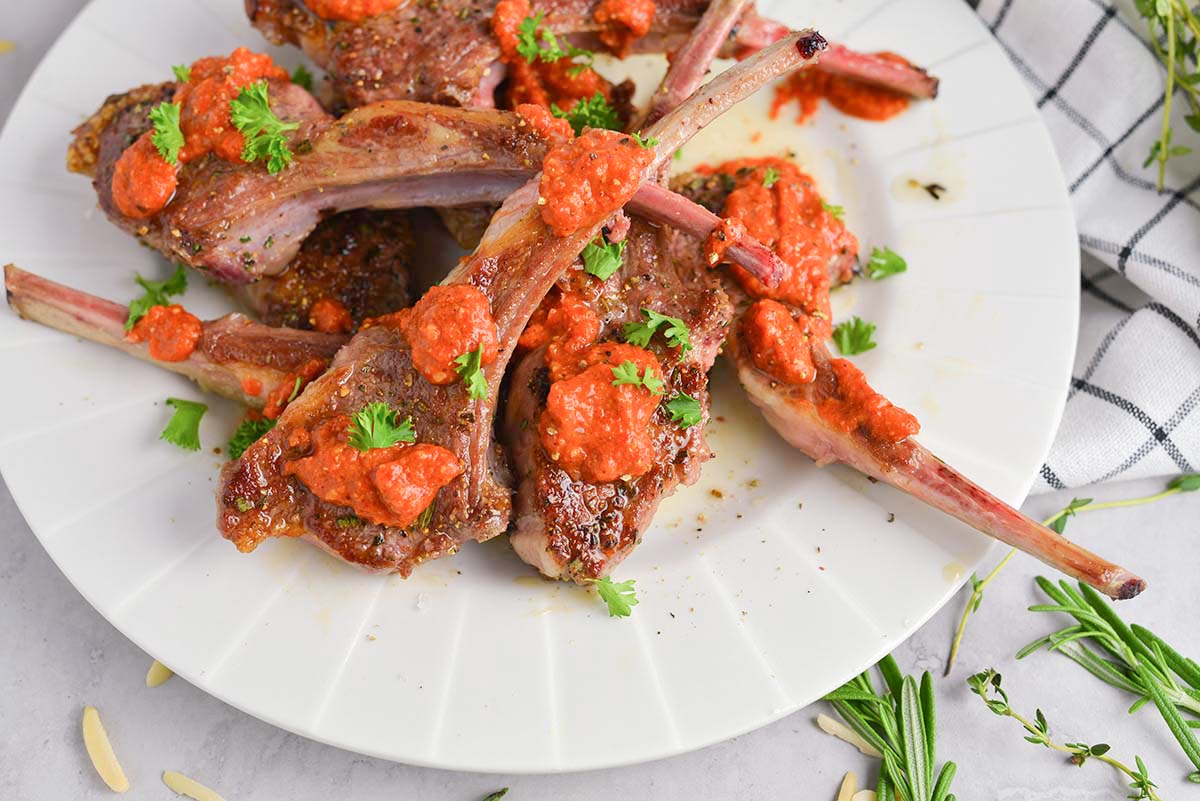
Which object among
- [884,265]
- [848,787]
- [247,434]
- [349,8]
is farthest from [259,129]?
[848,787]

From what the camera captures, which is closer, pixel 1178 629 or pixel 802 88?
pixel 1178 629

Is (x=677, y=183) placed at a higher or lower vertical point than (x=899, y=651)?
higher

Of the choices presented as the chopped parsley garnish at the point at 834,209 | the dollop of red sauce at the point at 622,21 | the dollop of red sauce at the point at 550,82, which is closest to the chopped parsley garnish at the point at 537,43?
the dollop of red sauce at the point at 550,82

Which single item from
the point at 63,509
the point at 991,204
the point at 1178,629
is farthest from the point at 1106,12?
the point at 63,509

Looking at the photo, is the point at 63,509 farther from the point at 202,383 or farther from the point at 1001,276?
the point at 1001,276

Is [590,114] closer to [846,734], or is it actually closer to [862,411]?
[862,411]

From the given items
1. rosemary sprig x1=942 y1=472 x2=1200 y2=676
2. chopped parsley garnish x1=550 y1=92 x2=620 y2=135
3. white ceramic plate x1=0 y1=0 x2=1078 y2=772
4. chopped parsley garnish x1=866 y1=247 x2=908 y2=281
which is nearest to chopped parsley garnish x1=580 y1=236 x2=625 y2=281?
chopped parsley garnish x1=550 y1=92 x2=620 y2=135

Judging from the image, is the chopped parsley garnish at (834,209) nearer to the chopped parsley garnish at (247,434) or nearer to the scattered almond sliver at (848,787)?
the scattered almond sliver at (848,787)
